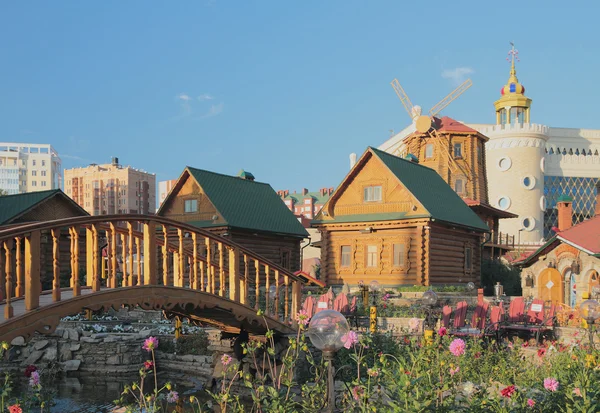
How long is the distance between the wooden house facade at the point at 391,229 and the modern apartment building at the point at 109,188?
89906 mm

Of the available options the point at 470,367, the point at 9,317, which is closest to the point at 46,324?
the point at 9,317

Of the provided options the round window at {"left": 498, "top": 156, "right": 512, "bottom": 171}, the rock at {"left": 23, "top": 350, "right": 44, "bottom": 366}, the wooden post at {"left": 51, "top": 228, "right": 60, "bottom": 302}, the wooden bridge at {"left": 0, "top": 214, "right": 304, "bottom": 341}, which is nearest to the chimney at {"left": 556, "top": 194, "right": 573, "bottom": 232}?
the wooden bridge at {"left": 0, "top": 214, "right": 304, "bottom": 341}

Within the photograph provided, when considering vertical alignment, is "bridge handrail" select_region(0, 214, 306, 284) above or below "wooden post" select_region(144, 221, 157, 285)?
above

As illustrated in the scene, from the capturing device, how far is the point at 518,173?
53.1 meters

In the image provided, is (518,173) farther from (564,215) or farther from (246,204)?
(246,204)

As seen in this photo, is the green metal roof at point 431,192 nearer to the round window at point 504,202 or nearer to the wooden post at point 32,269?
the wooden post at point 32,269

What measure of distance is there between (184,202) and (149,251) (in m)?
19.2

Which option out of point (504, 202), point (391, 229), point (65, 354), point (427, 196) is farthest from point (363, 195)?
point (504, 202)

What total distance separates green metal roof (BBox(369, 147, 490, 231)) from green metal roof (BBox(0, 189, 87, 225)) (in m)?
14.1

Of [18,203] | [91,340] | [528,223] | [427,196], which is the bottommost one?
[91,340]

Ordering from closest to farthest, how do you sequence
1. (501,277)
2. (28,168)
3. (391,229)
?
(391,229) → (501,277) → (28,168)

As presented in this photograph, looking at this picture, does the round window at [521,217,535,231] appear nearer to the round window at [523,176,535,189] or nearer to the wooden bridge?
the round window at [523,176,535,189]

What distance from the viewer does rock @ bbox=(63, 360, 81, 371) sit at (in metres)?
17.5

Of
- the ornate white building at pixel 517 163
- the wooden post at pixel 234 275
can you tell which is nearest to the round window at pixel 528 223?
the ornate white building at pixel 517 163
